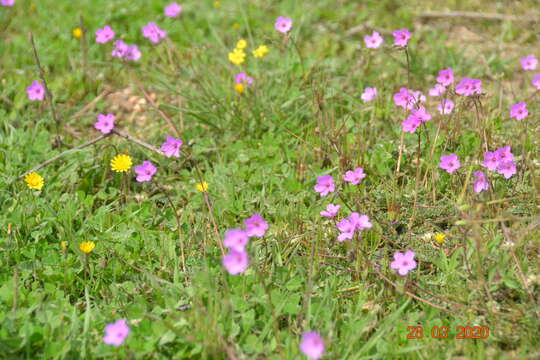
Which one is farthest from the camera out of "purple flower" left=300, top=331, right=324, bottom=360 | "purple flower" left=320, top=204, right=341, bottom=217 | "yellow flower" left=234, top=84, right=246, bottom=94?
"yellow flower" left=234, top=84, right=246, bottom=94

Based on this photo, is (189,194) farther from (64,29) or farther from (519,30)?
(519,30)

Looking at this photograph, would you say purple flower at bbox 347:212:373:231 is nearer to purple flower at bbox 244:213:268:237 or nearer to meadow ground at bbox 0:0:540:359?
meadow ground at bbox 0:0:540:359

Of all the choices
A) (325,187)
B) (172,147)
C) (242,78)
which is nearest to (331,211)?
(325,187)

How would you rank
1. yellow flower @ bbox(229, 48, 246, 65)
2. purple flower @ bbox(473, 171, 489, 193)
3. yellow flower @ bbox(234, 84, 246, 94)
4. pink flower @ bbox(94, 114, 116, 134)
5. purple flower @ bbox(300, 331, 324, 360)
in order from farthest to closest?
yellow flower @ bbox(229, 48, 246, 65)
yellow flower @ bbox(234, 84, 246, 94)
pink flower @ bbox(94, 114, 116, 134)
purple flower @ bbox(473, 171, 489, 193)
purple flower @ bbox(300, 331, 324, 360)

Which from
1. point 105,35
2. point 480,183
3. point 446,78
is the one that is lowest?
point 480,183

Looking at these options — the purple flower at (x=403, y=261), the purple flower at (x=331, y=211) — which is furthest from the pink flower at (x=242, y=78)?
the purple flower at (x=403, y=261)

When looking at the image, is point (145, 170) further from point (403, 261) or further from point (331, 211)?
point (403, 261)

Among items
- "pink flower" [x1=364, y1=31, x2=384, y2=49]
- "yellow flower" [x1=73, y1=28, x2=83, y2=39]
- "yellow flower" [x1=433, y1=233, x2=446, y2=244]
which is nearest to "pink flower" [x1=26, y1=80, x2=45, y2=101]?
"yellow flower" [x1=73, y1=28, x2=83, y2=39]
